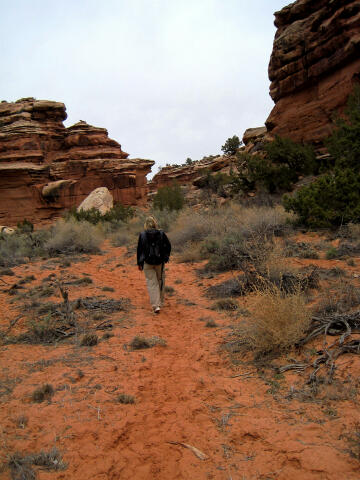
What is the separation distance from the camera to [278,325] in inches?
137

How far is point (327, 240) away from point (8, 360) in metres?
7.49

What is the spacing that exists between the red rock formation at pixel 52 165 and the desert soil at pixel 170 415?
24733 millimetres

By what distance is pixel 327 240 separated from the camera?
8109 millimetres

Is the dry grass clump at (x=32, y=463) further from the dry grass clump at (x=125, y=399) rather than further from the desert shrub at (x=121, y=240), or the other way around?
the desert shrub at (x=121, y=240)

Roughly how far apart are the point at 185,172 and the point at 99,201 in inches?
515

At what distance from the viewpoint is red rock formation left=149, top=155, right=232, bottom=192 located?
30.0m

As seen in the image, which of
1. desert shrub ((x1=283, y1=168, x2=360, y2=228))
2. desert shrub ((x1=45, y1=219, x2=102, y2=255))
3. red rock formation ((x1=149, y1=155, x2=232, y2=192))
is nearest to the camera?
desert shrub ((x1=283, y1=168, x2=360, y2=228))

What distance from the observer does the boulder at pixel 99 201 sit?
25.0 meters

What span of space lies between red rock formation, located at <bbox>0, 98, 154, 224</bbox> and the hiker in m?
22.9

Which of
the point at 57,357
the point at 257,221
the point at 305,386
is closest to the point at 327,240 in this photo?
the point at 257,221

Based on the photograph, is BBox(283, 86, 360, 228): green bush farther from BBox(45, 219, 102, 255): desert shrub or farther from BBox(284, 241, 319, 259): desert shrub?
BBox(45, 219, 102, 255): desert shrub

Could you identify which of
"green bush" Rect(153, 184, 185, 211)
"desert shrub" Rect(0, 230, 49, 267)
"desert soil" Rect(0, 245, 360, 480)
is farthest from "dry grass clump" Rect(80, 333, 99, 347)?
"green bush" Rect(153, 184, 185, 211)

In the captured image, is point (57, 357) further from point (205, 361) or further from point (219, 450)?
point (219, 450)

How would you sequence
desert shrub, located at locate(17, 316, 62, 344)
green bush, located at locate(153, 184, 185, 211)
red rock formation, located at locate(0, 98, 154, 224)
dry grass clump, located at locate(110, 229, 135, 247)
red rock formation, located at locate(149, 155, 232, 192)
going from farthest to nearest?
red rock formation, located at locate(149, 155, 232, 192)
red rock formation, located at locate(0, 98, 154, 224)
green bush, located at locate(153, 184, 185, 211)
dry grass clump, located at locate(110, 229, 135, 247)
desert shrub, located at locate(17, 316, 62, 344)
